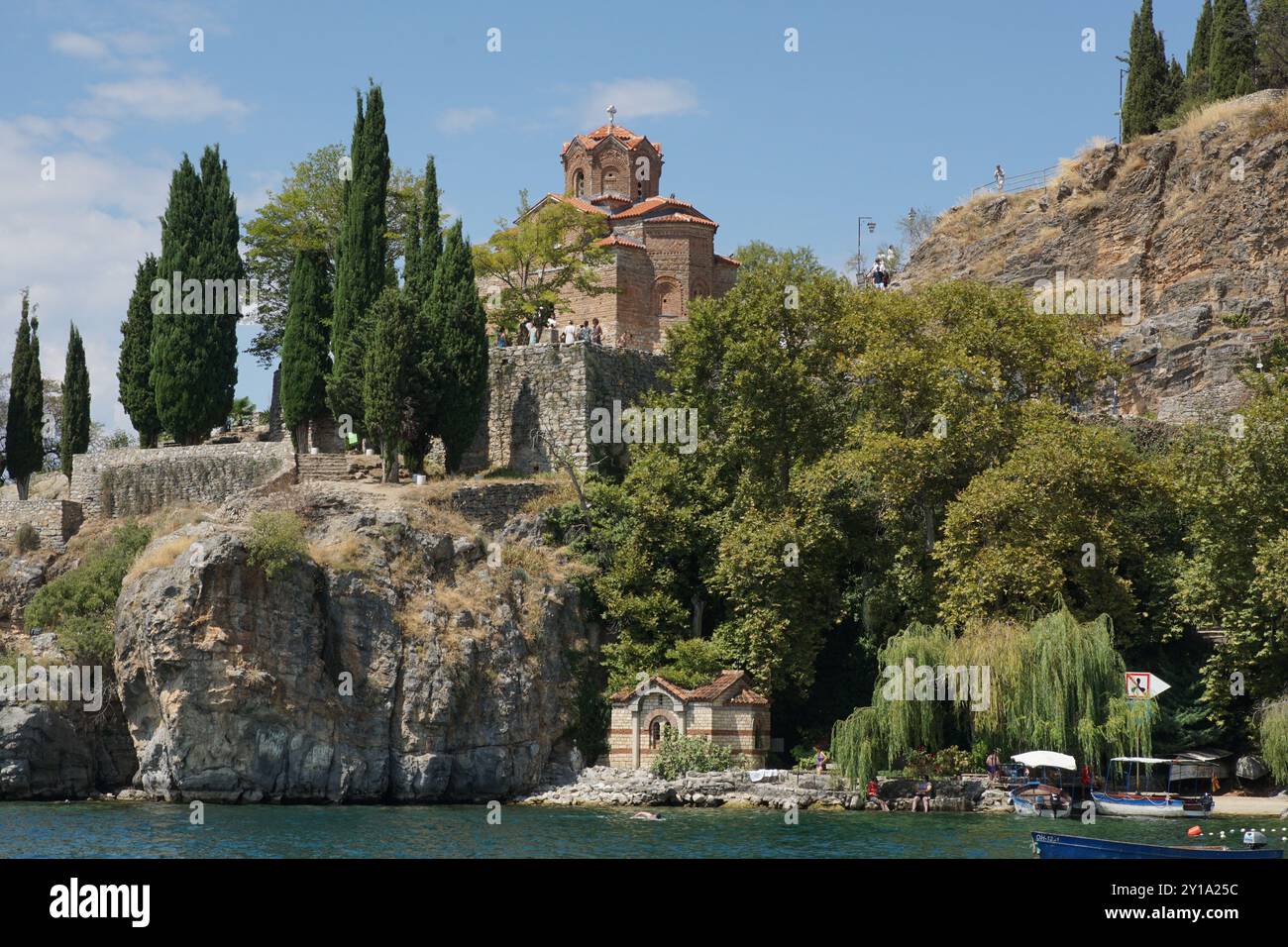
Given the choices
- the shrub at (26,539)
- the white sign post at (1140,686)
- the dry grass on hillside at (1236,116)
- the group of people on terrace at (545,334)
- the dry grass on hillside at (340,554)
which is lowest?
the white sign post at (1140,686)


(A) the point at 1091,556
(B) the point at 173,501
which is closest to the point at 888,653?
(A) the point at 1091,556

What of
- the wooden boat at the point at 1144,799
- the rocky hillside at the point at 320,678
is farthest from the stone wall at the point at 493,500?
the wooden boat at the point at 1144,799

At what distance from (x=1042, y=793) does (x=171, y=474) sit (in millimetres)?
27503

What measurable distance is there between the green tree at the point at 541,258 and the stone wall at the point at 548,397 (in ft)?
17.8

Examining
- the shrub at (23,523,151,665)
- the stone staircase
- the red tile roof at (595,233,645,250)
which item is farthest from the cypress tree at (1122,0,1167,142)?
the shrub at (23,523,151,665)

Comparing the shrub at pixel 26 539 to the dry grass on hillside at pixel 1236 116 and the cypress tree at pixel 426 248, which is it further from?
the dry grass on hillside at pixel 1236 116

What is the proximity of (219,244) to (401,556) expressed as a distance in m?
13.9

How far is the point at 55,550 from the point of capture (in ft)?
158

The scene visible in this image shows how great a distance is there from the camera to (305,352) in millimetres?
49562

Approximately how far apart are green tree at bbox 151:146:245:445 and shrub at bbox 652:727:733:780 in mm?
19108

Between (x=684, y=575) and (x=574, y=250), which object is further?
(x=574, y=250)

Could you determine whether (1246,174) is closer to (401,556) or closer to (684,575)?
(684,575)

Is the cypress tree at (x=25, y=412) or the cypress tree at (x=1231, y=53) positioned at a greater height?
the cypress tree at (x=1231, y=53)

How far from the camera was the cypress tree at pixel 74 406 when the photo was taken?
174ft
